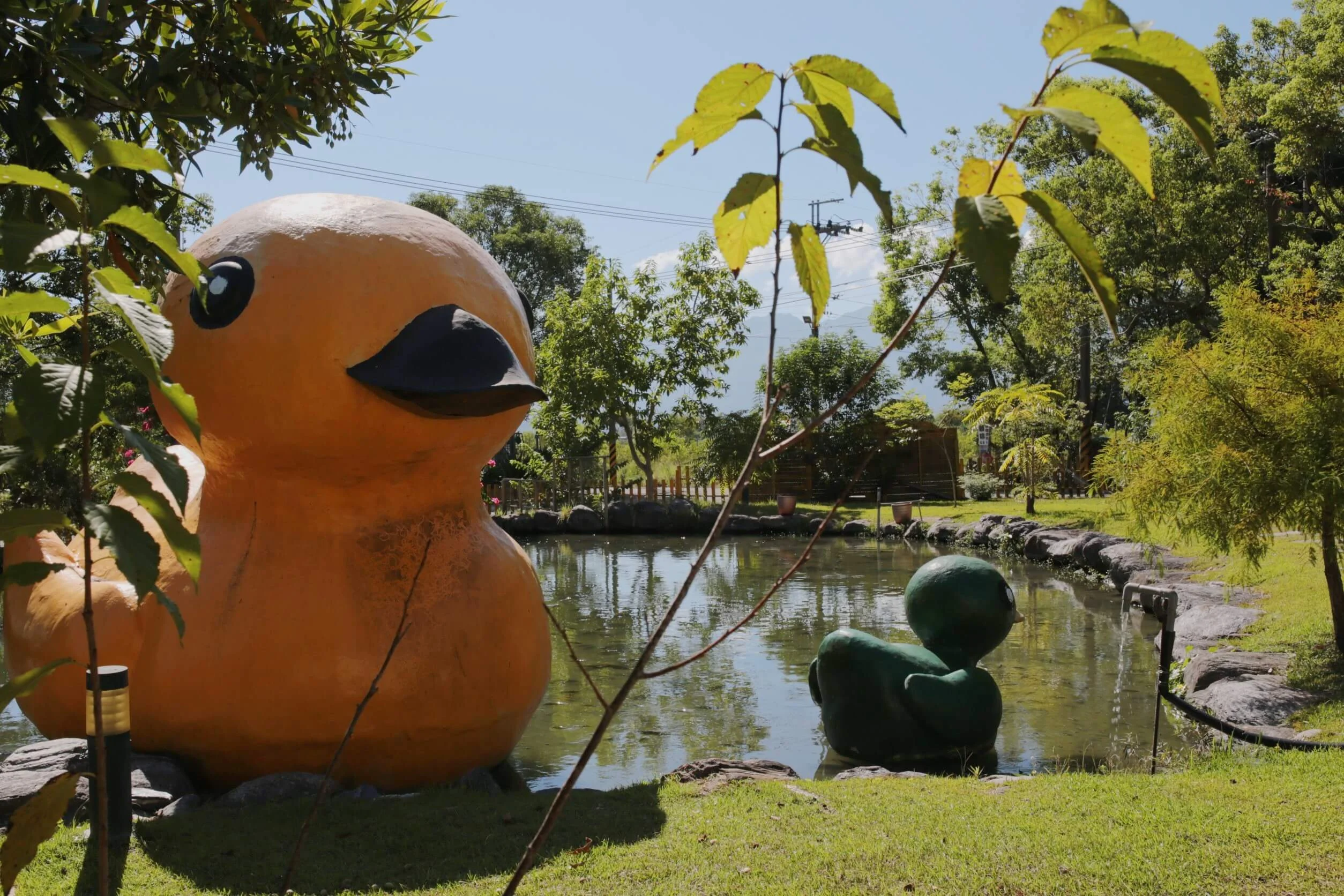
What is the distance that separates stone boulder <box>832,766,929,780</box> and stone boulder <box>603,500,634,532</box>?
53.7ft

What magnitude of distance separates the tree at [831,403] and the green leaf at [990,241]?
79.0 feet

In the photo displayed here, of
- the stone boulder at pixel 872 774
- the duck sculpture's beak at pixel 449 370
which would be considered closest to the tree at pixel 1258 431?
the stone boulder at pixel 872 774

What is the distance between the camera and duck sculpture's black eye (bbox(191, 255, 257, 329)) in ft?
14.3

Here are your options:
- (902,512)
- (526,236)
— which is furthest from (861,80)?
(526,236)

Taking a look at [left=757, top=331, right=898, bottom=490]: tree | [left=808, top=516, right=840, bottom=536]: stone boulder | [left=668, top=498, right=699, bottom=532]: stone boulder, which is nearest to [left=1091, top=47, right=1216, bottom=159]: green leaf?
[left=808, top=516, right=840, bottom=536]: stone boulder

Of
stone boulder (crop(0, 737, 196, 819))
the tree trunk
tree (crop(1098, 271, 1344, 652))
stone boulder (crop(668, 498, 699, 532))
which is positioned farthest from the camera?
stone boulder (crop(668, 498, 699, 532))

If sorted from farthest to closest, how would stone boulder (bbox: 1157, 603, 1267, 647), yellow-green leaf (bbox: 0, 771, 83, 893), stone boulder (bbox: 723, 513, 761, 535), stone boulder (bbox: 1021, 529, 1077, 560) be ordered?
stone boulder (bbox: 723, 513, 761, 535), stone boulder (bbox: 1021, 529, 1077, 560), stone boulder (bbox: 1157, 603, 1267, 647), yellow-green leaf (bbox: 0, 771, 83, 893)

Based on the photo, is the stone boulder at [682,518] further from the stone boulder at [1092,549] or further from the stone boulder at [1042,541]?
the stone boulder at [1092,549]

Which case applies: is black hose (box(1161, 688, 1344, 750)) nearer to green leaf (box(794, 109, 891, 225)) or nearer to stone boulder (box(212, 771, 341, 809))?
stone boulder (box(212, 771, 341, 809))

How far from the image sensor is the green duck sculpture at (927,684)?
5.95m

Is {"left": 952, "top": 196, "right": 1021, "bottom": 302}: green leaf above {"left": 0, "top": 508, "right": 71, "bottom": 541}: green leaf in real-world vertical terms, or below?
above

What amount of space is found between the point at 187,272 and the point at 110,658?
3872 millimetres

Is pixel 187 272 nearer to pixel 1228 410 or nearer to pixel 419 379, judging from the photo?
pixel 419 379

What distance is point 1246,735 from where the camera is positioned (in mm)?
5539
